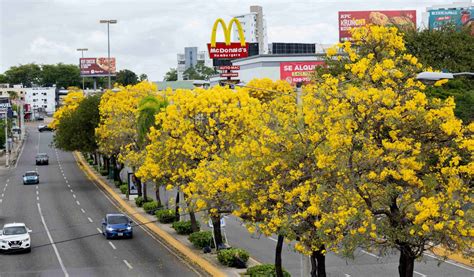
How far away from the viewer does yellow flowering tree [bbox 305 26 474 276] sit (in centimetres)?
1823

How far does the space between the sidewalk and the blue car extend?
73.2 inches

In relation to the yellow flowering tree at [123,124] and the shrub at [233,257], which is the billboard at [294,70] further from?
the shrub at [233,257]

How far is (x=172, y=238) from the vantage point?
43281 mm

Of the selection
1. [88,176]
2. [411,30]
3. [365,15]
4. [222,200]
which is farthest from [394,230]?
[365,15]

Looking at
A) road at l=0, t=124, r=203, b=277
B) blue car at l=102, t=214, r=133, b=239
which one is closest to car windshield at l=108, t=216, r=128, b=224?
blue car at l=102, t=214, r=133, b=239

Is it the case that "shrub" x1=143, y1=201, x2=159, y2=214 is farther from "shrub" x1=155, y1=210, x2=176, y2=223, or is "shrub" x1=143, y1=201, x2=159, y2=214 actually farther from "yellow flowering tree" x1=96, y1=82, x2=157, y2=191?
"shrub" x1=155, y1=210, x2=176, y2=223

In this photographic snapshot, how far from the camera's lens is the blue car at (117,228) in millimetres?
44094

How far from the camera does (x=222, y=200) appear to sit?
27641 millimetres

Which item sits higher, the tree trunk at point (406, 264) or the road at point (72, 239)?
the tree trunk at point (406, 264)

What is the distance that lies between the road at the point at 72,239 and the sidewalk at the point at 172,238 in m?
0.53

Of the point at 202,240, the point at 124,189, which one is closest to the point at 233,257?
the point at 202,240

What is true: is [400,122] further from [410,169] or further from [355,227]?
[355,227]

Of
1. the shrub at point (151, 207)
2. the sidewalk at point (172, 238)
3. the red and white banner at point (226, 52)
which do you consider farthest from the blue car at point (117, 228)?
the red and white banner at point (226, 52)

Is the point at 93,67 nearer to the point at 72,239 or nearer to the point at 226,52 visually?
the point at 226,52
